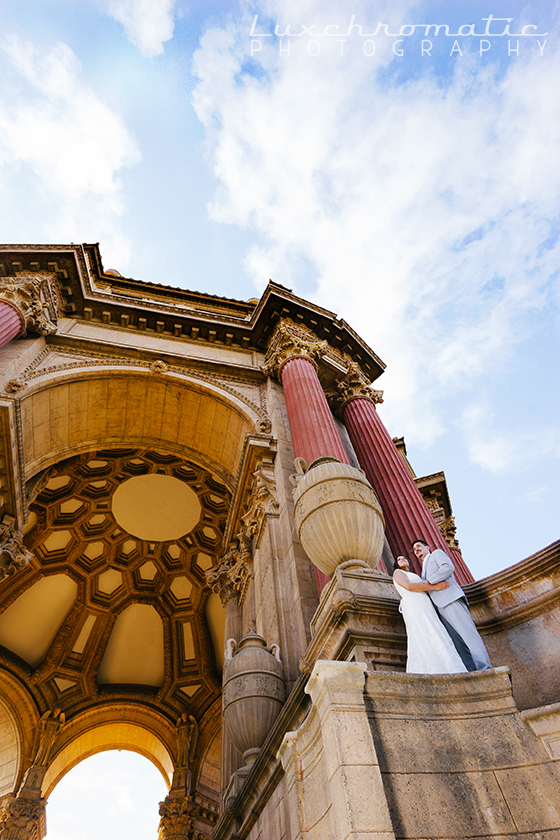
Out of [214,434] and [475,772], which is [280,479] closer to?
[214,434]

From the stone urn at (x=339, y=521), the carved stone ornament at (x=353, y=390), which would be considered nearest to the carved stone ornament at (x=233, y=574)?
the carved stone ornament at (x=353, y=390)

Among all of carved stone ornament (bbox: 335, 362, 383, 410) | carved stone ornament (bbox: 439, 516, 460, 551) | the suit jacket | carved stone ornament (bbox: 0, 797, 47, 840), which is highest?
carved stone ornament (bbox: 335, 362, 383, 410)

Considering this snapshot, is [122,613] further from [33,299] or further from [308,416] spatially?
[308,416]

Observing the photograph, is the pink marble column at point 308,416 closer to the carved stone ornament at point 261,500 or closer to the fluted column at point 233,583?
the carved stone ornament at point 261,500

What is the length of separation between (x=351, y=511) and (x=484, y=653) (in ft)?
5.33

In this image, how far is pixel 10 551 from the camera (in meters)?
10.4

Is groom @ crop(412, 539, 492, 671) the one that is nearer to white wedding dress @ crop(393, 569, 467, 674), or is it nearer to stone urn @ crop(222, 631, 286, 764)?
white wedding dress @ crop(393, 569, 467, 674)

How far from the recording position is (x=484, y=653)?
363 centimetres

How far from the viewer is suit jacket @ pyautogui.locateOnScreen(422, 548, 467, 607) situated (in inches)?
155

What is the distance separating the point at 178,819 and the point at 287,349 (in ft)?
54.5

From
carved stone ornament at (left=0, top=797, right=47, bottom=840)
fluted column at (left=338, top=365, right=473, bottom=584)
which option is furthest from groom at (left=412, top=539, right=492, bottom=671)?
carved stone ornament at (left=0, top=797, right=47, bottom=840)

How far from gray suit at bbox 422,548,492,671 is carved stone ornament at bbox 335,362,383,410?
28.6ft

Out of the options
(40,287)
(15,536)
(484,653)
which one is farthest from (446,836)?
(40,287)

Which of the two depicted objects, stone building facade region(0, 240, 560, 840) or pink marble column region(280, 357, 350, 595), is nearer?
stone building facade region(0, 240, 560, 840)
